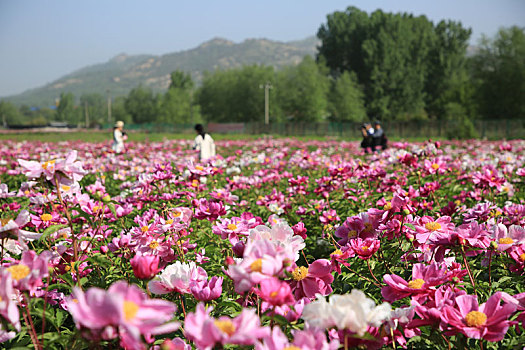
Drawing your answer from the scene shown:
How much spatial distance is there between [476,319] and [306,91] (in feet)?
170

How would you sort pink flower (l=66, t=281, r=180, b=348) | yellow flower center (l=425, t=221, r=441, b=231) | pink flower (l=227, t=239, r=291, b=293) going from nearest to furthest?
pink flower (l=66, t=281, r=180, b=348) → pink flower (l=227, t=239, r=291, b=293) → yellow flower center (l=425, t=221, r=441, b=231)

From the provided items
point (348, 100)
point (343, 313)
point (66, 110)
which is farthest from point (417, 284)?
point (66, 110)

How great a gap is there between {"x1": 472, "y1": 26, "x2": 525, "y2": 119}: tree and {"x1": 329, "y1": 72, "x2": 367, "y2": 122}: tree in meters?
13.3

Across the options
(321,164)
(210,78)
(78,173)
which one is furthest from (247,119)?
(78,173)

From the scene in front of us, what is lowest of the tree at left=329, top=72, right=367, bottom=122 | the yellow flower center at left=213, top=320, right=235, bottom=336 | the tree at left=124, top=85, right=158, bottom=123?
the yellow flower center at left=213, top=320, right=235, bottom=336

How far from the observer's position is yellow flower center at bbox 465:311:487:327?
0.99 metres

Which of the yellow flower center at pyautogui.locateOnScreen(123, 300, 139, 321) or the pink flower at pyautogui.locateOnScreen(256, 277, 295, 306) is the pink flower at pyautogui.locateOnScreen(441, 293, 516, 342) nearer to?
the pink flower at pyautogui.locateOnScreen(256, 277, 295, 306)

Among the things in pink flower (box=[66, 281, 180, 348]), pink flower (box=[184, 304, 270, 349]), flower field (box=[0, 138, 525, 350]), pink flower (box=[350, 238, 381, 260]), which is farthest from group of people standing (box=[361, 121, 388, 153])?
pink flower (box=[66, 281, 180, 348])

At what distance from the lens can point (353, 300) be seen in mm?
870

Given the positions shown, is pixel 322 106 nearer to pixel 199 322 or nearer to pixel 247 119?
pixel 247 119

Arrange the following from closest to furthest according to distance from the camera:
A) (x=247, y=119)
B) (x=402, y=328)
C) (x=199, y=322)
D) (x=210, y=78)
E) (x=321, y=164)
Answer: (x=199, y=322)
(x=402, y=328)
(x=321, y=164)
(x=247, y=119)
(x=210, y=78)

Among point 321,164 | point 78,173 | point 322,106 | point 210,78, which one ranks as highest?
point 210,78

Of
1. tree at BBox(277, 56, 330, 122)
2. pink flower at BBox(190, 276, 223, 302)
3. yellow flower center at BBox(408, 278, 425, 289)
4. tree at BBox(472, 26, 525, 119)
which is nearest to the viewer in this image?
yellow flower center at BBox(408, 278, 425, 289)

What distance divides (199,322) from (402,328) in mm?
626
